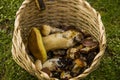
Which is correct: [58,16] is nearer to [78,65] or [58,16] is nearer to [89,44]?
[89,44]

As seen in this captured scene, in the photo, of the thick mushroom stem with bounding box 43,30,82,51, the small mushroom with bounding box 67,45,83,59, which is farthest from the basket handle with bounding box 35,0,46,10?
the small mushroom with bounding box 67,45,83,59

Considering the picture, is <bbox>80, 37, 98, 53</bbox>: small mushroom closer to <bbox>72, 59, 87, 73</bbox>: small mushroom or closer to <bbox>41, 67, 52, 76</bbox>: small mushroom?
<bbox>72, 59, 87, 73</bbox>: small mushroom

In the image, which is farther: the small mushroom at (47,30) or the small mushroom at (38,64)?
the small mushroom at (47,30)

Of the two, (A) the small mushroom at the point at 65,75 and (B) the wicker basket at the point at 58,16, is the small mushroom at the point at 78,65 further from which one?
(B) the wicker basket at the point at 58,16

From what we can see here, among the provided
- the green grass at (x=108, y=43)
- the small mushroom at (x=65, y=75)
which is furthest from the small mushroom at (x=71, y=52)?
the green grass at (x=108, y=43)

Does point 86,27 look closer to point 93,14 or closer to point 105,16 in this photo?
point 93,14

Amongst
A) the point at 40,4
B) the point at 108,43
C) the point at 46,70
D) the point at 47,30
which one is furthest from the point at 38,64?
the point at 108,43
